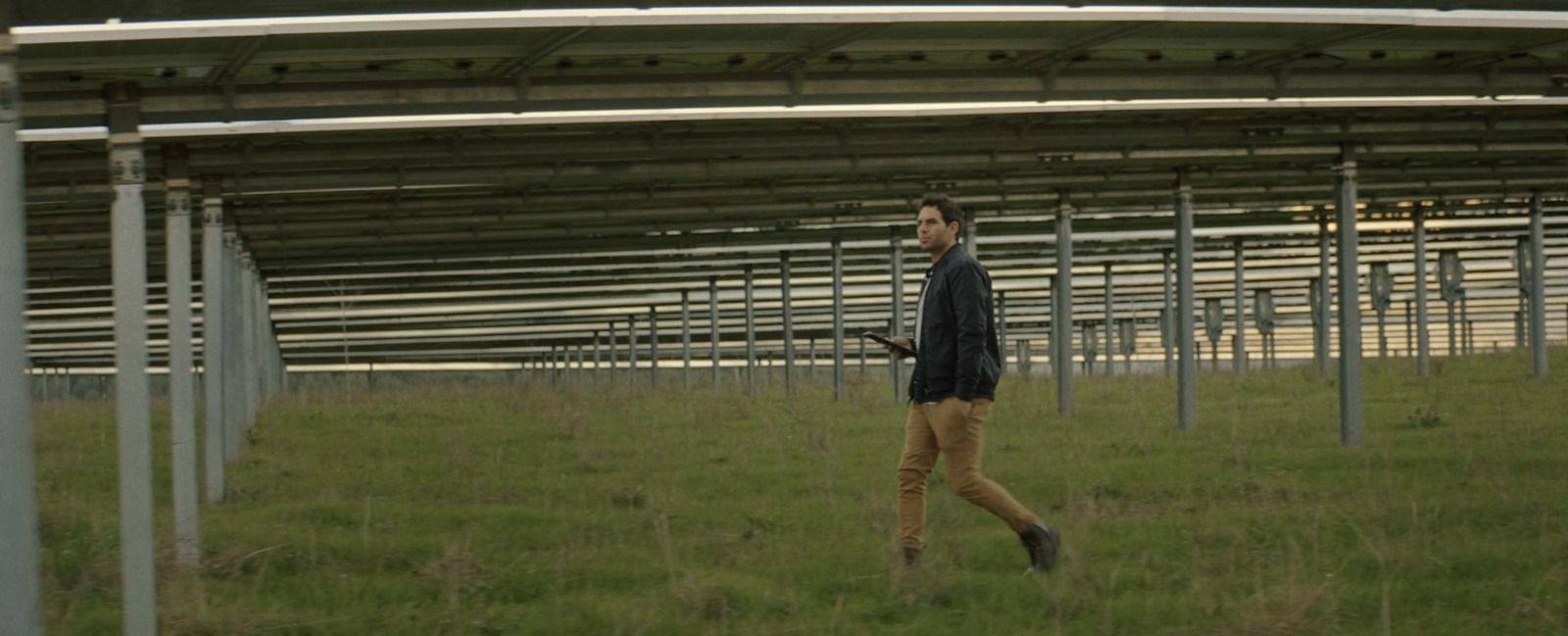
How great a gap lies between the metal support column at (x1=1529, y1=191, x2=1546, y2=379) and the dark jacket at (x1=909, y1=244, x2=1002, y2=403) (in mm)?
19787

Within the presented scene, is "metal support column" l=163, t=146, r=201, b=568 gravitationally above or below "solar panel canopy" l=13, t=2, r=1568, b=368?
below

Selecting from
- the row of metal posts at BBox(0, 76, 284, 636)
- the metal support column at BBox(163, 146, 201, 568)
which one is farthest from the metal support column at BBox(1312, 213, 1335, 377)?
the metal support column at BBox(163, 146, 201, 568)

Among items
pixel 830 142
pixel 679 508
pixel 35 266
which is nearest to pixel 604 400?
pixel 35 266

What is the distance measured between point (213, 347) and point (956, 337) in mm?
8735

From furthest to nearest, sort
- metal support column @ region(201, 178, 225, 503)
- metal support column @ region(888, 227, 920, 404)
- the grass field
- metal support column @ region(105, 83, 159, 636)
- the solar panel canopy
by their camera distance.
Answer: metal support column @ region(888, 227, 920, 404) → metal support column @ region(201, 178, 225, 503) → the solar panel canopy → the grass field → metal support column @ region(105, 83, 159, 636)

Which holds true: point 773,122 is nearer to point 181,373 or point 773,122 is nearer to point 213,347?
point 213,347

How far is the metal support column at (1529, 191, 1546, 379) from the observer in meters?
27.3

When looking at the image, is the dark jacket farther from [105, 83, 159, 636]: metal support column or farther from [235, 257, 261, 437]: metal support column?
[235, 257, 261, 437]: metal support column

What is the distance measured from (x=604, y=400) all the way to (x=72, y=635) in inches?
957

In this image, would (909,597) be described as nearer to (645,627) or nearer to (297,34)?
(645,627)

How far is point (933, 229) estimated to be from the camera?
9969mm

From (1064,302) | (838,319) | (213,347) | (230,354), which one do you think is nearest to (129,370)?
(213,347)

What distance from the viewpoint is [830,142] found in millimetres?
17859

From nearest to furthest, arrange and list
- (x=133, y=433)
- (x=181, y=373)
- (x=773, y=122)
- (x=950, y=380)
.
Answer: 1. (x=133, y=433)
2. (x=950, y=380)
3. (x=181, y=373)
4. (x=773, y=122)
